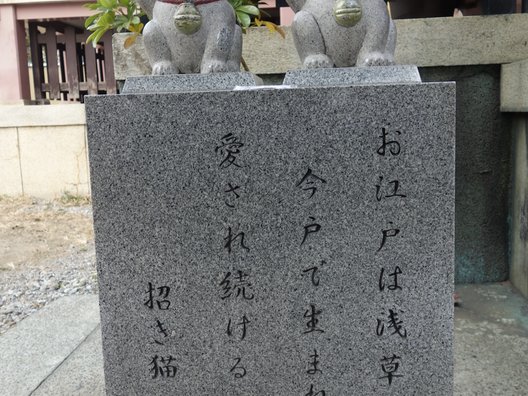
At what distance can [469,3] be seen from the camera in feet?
15.1

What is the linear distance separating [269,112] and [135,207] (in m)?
0.66

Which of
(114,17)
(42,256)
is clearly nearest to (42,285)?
(42,256)

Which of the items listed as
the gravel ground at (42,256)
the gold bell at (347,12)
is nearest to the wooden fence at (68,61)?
the gravel ground at (42,256)

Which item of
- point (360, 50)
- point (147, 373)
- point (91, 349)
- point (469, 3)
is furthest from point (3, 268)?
point (469, 3)

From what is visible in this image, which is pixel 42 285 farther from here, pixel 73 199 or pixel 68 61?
pixel 68 61

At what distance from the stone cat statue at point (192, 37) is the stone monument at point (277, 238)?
0.31 metres

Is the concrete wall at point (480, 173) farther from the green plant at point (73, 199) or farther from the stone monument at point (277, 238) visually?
the green plant at point (73, 199)

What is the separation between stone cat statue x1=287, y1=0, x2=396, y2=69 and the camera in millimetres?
2234

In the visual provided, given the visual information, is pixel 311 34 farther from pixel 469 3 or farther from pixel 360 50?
pixel 469 3

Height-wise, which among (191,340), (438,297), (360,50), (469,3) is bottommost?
(191,340)

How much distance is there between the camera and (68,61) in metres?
7.96

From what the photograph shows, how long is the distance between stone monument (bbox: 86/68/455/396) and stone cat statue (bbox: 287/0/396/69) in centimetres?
16

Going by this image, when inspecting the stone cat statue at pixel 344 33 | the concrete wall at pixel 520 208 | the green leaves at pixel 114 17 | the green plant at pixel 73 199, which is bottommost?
the green plant at pixel 73 199

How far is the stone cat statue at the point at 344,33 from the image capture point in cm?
223
